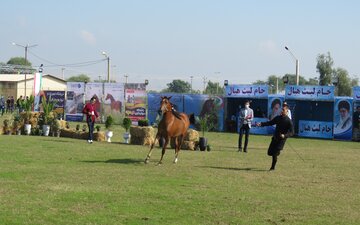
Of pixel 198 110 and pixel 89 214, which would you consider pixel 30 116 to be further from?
pixel 89 214

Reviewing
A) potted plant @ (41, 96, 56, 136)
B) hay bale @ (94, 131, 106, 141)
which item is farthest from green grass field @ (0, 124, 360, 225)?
potted plant @ (41, 96, 56, 136)

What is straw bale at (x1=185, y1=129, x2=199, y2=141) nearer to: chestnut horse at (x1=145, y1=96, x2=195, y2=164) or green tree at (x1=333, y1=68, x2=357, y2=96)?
chestnut horse at (x1=145, y1=96, x2=195, y2=164)

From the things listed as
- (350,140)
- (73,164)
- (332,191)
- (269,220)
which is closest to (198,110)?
(350,140)

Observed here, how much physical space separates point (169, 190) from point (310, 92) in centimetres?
2605

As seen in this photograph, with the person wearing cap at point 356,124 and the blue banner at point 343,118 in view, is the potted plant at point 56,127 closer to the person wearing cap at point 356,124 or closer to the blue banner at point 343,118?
the blue banner at point 343,118

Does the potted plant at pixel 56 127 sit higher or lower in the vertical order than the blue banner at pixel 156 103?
lower

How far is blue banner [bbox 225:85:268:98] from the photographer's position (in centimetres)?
3750

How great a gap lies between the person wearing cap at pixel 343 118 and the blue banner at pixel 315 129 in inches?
21.2

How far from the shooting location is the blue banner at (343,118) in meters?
34.1

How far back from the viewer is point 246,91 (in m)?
38.2

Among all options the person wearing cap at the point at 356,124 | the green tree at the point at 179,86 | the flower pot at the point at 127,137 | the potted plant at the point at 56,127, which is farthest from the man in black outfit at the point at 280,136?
the green tree at the point at 179,86

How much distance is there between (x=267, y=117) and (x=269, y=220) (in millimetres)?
28874

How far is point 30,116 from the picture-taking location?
89.8ft

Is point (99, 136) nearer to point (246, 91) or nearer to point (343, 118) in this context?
point (246, 91)
